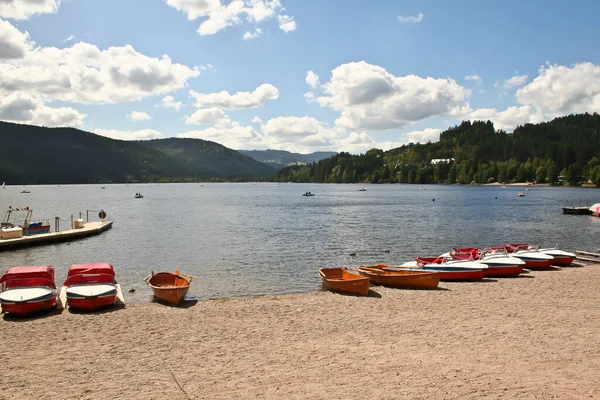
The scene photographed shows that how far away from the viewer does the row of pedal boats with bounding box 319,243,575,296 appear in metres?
26.6

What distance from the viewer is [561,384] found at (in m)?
11.8

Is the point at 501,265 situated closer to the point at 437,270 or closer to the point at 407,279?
the point at 437,270

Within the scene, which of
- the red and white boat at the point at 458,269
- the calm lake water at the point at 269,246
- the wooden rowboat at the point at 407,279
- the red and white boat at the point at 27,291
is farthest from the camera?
the calm lake water at the point at 269,246

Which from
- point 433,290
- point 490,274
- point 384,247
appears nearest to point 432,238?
point 384,247

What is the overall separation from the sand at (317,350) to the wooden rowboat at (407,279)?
115 inches

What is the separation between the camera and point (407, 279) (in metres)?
27.2

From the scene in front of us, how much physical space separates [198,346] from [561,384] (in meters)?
10.9

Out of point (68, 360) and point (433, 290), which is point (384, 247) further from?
point (68, 360)

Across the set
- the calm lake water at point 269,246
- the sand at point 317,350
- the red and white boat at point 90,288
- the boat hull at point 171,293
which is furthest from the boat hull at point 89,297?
the calm lake water at point 269,246

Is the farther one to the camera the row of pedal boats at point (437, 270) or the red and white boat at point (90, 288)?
the row of pedal boats at point (437, 270)

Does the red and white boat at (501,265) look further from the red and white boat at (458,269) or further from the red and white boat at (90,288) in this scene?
the red and white boat at (90,288)

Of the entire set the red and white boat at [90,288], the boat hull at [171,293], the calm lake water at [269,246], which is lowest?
the calm lake water at [269,246]

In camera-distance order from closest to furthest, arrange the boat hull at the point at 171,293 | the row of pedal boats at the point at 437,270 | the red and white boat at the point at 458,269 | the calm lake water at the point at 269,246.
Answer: the boat hull at the point at 171,293, the row of pedal boats at the point at 437,270, the red and white boat at the point at 458,269, the calm lake water at the point at 269,246

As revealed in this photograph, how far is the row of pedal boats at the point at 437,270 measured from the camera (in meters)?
26.6
